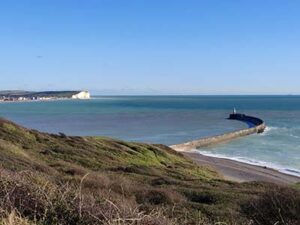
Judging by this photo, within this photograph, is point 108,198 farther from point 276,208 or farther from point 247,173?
point 247,173

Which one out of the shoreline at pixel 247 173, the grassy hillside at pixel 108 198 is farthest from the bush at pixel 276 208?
the shoreline at pixel 247 173

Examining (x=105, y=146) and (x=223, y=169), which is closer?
(x=105, y=146)

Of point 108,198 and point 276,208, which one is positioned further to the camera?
point 276,208

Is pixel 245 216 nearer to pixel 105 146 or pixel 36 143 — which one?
pixel 36 143

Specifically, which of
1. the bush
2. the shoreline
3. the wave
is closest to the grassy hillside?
the bush

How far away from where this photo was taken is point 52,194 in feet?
24.6

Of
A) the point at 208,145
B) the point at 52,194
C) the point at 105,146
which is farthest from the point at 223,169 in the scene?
the point at 52,194

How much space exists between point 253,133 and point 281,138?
457 inches

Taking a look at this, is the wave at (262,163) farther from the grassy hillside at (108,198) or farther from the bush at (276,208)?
the bush at (276,208)

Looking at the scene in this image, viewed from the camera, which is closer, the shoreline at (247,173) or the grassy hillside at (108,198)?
the grassy hillside at (108,198)

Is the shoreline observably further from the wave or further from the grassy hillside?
the grassy hillside

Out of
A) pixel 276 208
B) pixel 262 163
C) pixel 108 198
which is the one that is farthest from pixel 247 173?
pixel 108 198

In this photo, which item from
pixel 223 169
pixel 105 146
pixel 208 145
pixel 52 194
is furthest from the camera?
pixel 208 145

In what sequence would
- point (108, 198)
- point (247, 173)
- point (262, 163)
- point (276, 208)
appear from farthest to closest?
point (262, 163) → point (247, 173) → point (276, 208) → point (108, 198)
